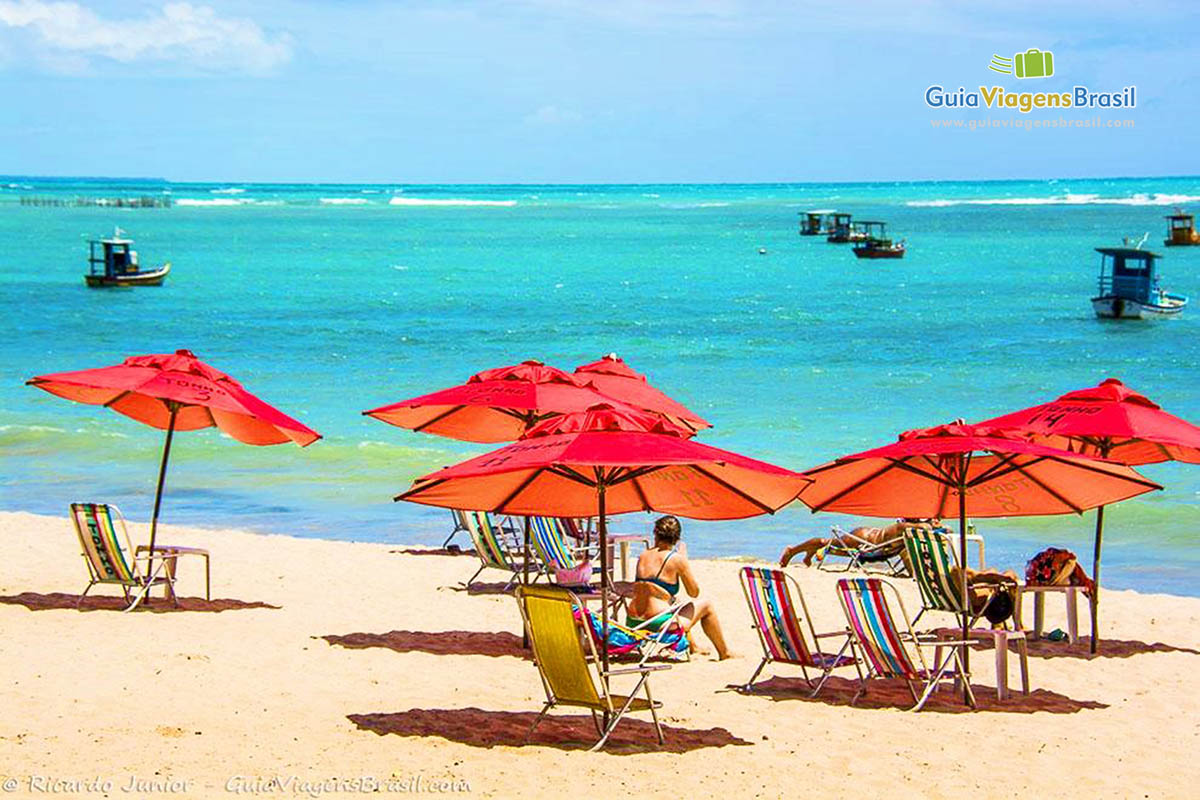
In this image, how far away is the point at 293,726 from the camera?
317 inches

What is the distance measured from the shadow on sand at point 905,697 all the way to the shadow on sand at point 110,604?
427 cm

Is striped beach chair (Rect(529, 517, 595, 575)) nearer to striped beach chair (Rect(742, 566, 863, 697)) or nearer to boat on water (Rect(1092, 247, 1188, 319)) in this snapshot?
striped beach chair (Rect(742, 566, 863, 697))

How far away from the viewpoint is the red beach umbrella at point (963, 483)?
8875 millimetres

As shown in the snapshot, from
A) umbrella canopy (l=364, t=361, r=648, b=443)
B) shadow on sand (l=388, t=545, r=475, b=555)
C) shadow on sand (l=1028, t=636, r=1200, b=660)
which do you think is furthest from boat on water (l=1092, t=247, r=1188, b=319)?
umbrella canopy (l=364, t=361, r=648, b=443)

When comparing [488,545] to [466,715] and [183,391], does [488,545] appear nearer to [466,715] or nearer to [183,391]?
[183,391]

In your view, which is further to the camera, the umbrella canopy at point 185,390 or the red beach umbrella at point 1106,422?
the umbrella canopy at point 185,390

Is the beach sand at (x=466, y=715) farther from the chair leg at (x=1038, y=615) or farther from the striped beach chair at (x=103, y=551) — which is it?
the striped beach chair at (x=103, y=551)

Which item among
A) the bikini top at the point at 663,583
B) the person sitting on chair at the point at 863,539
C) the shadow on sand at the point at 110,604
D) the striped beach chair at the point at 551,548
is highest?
the bikini top at the point at 663,583

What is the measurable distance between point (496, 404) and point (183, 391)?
2.13 metres

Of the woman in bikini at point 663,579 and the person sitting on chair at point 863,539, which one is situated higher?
the woman in bikini at point 663,579

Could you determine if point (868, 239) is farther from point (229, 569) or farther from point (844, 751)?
point (844, 751)

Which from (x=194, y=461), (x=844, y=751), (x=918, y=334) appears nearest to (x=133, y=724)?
(x=844, y=751)

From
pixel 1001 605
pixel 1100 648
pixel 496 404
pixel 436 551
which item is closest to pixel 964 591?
pixel 1001 605

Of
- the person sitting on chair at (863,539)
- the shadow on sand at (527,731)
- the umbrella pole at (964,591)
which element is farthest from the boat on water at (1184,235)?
the shadow on sand at (527,731)
